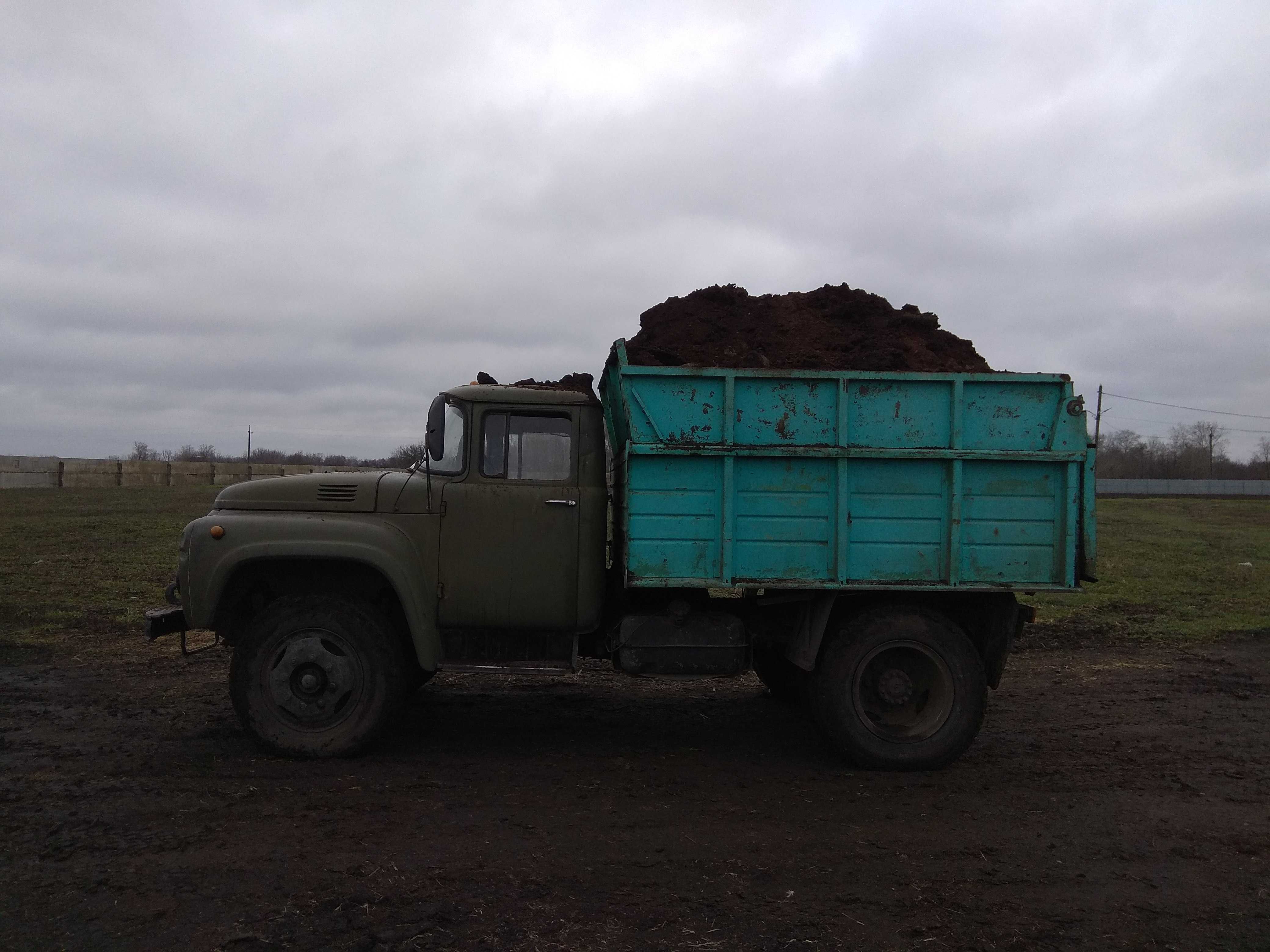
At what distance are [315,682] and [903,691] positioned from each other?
12.4 ft

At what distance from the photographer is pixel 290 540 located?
560 centimetres

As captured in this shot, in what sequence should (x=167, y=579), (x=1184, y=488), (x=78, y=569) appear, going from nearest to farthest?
1. (x=167, y=579)
2. (x=78, y=569)
3. (x=1184, y=488)

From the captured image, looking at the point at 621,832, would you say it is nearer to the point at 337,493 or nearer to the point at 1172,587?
the point at 337,493

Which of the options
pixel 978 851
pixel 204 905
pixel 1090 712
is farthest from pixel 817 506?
pixel 204 905

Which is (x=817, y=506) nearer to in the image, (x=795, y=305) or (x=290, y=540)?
(x=795, y=305)

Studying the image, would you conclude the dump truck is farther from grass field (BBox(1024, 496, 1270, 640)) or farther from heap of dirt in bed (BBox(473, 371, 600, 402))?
grass field (BBox(1024, 496, 1270, 640))

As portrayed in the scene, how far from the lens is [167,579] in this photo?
12.9 m

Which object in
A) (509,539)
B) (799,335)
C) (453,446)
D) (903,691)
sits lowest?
(903,691)

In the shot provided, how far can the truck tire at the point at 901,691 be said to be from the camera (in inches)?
227

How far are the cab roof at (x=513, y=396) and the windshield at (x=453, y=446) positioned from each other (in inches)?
4.6

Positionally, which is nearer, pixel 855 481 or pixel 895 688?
pixel 855 481


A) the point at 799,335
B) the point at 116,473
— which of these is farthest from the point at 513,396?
the point at 116,473

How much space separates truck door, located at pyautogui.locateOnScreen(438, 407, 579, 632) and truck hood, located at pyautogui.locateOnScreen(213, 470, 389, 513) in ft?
1.80

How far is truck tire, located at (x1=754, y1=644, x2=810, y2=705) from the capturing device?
261 inches
